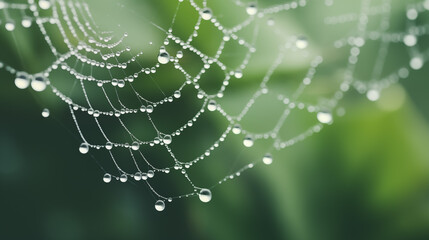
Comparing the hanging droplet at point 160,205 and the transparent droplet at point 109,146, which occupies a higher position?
the transparent droplet at point 109,146

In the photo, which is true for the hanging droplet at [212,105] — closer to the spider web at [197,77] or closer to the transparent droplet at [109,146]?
the spider web at [197,77]

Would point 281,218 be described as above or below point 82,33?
below

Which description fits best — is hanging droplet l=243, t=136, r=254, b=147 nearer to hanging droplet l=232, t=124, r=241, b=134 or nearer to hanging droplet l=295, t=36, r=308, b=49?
hanging droplet l=232, t=124, r=241, b=134

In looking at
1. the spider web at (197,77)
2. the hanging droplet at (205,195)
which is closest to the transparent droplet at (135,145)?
the spider web at (197,77)

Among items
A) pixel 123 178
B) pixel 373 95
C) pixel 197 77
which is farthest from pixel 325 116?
pixel 123 178

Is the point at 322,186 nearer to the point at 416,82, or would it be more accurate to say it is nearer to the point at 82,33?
the point at 416,82

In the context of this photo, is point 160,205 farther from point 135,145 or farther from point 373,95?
point 373,95

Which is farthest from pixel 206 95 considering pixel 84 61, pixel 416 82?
pixel 416 82

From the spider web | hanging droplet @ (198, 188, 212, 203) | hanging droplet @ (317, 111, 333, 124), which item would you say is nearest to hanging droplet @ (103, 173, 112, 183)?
Result: the spider web
